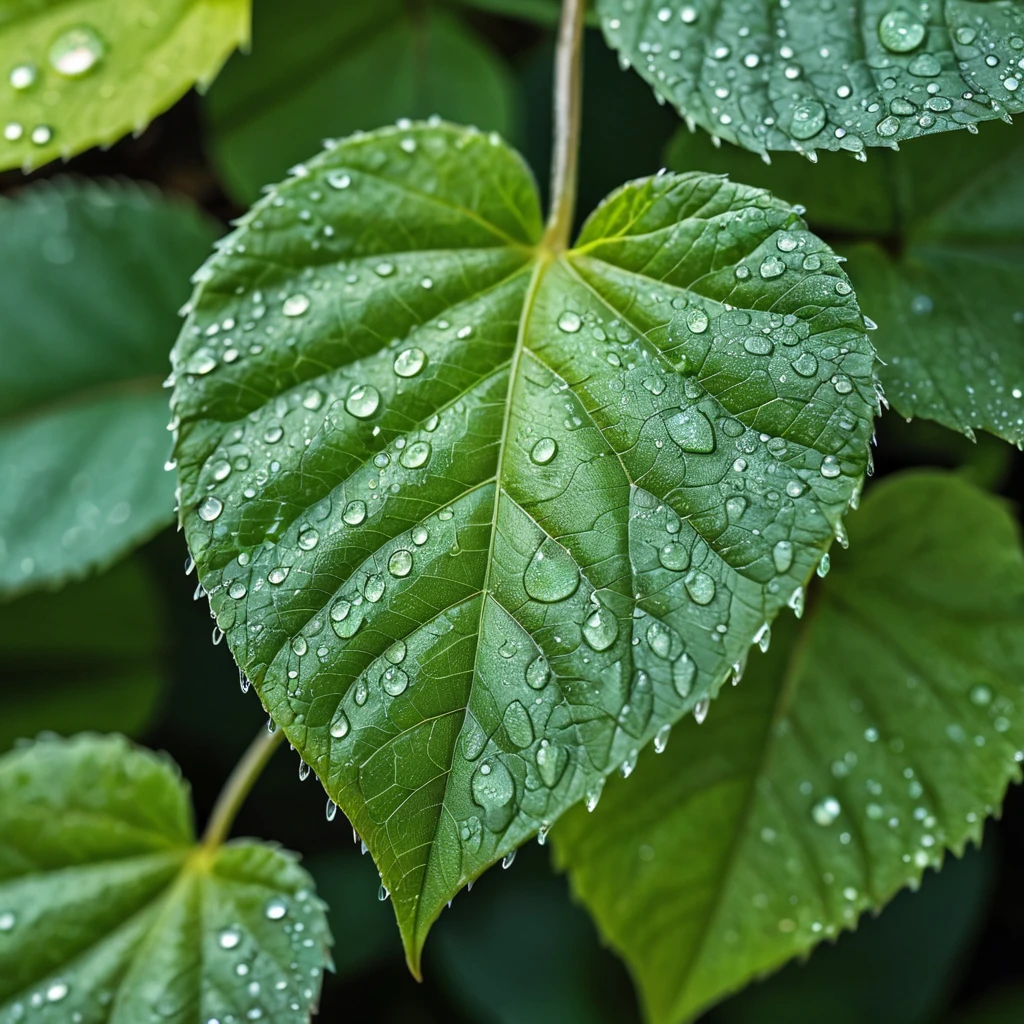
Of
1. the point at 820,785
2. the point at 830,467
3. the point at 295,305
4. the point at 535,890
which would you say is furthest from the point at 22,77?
the point at 535,890

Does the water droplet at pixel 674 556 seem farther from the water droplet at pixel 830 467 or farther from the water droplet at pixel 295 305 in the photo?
the water droplet at pixel 295 305

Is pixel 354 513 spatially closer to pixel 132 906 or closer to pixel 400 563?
pixel 400 563

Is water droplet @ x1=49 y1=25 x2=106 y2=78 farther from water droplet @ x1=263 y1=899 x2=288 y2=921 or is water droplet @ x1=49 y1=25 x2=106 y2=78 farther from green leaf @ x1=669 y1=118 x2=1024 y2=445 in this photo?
water droplet @ x1=263 y1=899 x2=288 y2=921

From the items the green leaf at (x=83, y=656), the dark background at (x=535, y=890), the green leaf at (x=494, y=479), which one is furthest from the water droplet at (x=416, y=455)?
the green leaf at (x=83, y=656)

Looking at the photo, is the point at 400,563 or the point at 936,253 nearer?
the point at 400,563

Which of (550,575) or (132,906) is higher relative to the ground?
(550,575)

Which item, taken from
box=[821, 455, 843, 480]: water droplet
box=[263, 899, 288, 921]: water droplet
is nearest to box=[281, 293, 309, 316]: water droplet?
box=[821, 455, 843, 480]: water droplet
